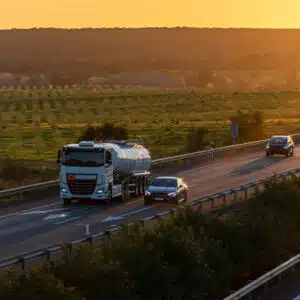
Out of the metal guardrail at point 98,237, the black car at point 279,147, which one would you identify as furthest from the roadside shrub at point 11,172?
the black car at point 279,147

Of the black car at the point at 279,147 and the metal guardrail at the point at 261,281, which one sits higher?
the metal guardrail at the point at 261,281

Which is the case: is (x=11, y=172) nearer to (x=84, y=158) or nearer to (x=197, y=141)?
(x=84, y=158)

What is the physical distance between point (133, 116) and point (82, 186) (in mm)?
70773

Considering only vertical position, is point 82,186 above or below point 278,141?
above

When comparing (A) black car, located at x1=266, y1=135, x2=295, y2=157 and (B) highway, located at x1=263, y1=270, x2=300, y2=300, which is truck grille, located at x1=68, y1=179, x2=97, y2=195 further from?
(A) black car, located at x1=266, y1=135, x2=295, y2=157

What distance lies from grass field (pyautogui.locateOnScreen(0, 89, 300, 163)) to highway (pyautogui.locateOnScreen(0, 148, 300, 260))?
14031 millimetres

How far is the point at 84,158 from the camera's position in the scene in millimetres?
37000

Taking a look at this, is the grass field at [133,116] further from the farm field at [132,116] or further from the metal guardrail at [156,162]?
the metal guardrail at [156,162]

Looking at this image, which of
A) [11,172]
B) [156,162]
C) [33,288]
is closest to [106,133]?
[156,162]

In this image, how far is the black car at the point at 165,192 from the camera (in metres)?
37.5

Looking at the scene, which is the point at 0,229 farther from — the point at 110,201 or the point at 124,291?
the point at 124,291

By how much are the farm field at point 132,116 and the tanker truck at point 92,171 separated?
725 inches

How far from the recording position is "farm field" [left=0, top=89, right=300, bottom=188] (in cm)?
→ 7244

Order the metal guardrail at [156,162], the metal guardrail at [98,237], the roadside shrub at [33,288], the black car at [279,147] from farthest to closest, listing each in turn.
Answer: the black car at [279,147] → the metal guardrail at [156,162] → the metal guardrail at [98,237] → the roadside shrub at [33,288]
